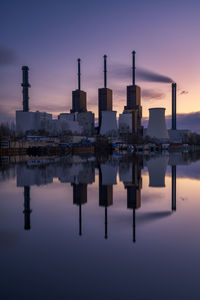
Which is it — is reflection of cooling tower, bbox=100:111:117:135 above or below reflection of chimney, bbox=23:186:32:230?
above

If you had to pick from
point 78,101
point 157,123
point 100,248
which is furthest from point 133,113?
point 100,248

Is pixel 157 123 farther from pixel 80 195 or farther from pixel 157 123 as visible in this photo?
pixel 80 195

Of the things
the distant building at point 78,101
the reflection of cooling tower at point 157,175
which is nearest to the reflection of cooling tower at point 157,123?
the reflection of cooling tower at point 157,175

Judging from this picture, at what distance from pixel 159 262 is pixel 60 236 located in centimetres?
168

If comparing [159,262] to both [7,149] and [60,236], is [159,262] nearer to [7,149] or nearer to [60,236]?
[60,236]

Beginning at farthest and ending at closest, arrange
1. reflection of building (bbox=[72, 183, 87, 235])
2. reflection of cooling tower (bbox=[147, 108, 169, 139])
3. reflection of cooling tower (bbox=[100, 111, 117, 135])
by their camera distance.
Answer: reflection of cooling tower (bbox=[100, 111, 117, 135]) < reflection of cooling tower (bbox=[147, 108, 169, 139]) < reflection of building (bbox=[72, 183, 87, 235])

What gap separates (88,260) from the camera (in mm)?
3209

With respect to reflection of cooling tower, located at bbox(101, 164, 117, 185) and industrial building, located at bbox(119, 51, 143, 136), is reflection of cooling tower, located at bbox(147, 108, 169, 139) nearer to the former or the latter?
industrial building, located at bbox(119, 51, 143, 136)

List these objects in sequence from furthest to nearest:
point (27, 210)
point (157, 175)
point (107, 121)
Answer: point (107, 121)
point (157, 175)
point (27, 210)

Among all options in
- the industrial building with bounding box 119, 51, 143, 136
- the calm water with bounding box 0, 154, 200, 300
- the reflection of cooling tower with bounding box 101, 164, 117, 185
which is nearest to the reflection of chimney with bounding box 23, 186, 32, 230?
the calm water with bounding box 0, 154, 200, 300

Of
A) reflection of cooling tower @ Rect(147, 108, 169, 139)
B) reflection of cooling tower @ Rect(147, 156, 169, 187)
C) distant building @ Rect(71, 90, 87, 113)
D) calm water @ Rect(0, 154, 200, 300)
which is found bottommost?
reflection of cooling tower @ Rect(147, 156, 169, 187)

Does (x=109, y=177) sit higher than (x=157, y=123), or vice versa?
(x=157, y=123)

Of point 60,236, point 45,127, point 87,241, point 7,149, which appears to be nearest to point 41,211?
point 60,236

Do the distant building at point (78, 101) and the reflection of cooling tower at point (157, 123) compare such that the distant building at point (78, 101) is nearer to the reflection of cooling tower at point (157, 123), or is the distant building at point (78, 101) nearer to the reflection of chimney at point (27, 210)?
the reflection of cooling tower at point (157, 123)
